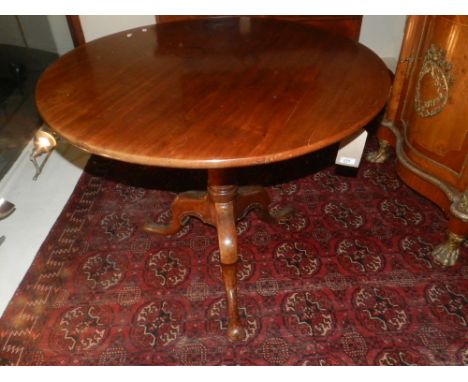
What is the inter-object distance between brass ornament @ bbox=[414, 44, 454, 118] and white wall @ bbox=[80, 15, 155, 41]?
6.63ft

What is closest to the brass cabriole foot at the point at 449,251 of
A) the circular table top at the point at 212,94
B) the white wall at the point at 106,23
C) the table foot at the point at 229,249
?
the circular table top at the point at 212,94

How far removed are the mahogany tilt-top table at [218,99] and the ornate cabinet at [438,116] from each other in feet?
0.95

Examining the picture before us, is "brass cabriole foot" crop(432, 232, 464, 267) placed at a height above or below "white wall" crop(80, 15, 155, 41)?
below

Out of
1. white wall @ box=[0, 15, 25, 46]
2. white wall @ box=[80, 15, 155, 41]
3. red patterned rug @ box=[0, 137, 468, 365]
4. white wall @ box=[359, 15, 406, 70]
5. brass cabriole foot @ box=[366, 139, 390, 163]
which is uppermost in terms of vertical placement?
white wall @ box=[0, 15, 25, 46]

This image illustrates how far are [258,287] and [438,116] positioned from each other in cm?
97

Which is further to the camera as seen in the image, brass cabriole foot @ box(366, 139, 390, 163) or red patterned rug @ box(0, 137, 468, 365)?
brass cabriole foot @ box(366, 139, 390, 163)

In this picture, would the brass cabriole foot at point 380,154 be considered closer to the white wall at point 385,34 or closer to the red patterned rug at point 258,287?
the red patterned rug at point 258,287

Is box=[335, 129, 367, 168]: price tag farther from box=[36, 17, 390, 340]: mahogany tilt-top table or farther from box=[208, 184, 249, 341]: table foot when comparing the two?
box=[208, 184, 249, 341]: table foot

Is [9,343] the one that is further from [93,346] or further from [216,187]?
[216,187]

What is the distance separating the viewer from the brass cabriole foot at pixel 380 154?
212 cm

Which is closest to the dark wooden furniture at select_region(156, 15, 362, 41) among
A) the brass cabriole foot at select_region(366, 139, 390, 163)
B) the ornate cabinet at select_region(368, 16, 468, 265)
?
the brass cabriole foot at select_region(366, 139, 390, 163)

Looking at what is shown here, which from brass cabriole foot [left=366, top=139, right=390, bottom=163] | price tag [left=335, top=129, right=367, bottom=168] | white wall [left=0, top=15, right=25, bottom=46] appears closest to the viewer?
price tag [left=335, top=129, right=367, bottom=168]

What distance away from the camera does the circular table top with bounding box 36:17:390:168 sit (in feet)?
3.14

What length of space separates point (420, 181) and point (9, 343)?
1743 millimetres
